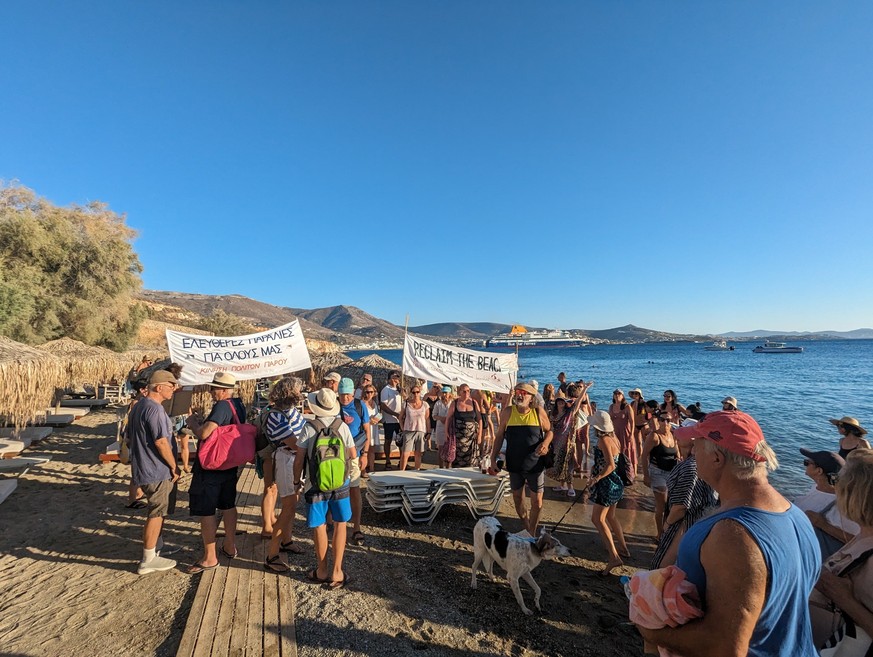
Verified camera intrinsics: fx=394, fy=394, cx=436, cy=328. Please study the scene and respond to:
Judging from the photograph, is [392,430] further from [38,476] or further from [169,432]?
[38,476]

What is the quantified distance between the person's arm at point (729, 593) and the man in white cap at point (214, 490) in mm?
4003

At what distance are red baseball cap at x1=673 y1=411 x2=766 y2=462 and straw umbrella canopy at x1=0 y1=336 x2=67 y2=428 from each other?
10.3 m

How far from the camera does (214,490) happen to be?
3.96m

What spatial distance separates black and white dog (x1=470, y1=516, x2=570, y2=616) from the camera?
12.5 ft

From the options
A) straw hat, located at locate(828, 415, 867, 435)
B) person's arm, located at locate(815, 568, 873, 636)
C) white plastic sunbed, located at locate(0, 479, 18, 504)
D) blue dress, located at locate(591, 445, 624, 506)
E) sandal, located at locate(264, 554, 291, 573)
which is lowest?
sandal, located at locate(264, 554, 291, 573)

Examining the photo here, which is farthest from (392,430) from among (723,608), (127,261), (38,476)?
(127,261)

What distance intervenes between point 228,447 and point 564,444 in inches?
221

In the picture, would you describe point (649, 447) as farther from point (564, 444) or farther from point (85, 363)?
point (85, 363)

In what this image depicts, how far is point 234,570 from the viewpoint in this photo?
3994mm

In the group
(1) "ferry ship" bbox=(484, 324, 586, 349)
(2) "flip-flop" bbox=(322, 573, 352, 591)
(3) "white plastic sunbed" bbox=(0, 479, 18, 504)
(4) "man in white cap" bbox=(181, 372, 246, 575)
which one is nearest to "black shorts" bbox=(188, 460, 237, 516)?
(4) "man in white cap" bbox=(181, 372, 246, 575)

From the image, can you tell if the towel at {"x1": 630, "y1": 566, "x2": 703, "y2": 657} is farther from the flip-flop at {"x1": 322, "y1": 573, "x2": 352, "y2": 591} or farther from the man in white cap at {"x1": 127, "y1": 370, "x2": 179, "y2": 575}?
the man in white cap at {"x1": 127, "y1": 370, "x2": 179, "y2": 575}

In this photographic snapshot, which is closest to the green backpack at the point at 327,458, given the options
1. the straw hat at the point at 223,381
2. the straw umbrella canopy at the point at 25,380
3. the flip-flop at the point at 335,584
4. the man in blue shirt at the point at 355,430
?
the man in blue shirt at the point at 355,430

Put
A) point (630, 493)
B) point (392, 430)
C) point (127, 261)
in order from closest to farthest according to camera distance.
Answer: point (630, 493)
point (392, 430)
point (127, 261)

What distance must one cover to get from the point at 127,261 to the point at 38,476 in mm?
18699
